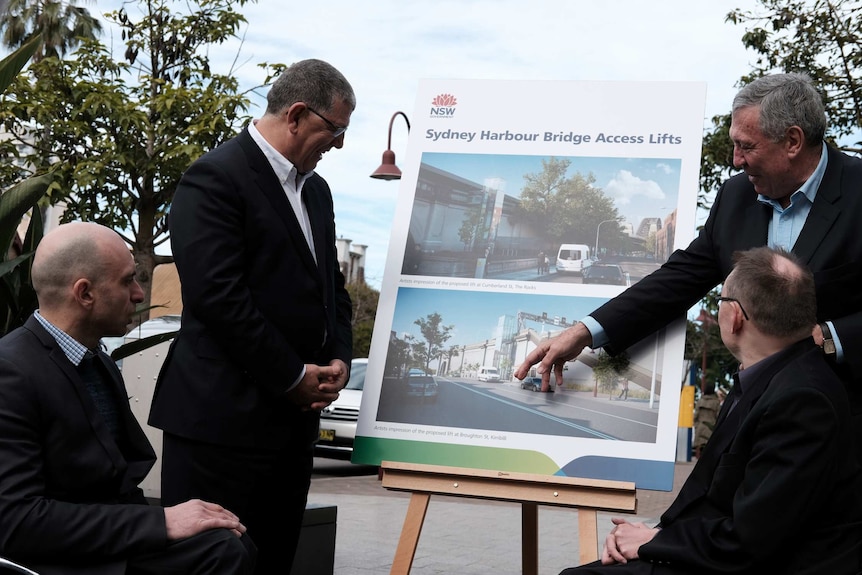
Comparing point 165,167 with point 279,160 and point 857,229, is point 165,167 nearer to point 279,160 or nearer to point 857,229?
point 279,160

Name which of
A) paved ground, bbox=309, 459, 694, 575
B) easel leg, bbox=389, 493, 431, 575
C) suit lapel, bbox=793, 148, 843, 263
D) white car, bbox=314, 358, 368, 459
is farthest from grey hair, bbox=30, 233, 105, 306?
white car, bbox=314, 358, 368, 459

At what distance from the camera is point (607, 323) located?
3500 millimetres

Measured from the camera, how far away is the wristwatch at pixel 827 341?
2.71m

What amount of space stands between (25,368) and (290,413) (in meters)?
0.96

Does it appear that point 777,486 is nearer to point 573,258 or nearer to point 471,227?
point 573,258

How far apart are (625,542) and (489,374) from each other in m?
1.25

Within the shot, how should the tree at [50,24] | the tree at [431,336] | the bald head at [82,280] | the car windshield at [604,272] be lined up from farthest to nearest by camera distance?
the tree at [50,24], the tree at [431,336], the car windshield at [604,272], the bald head at [82,280]

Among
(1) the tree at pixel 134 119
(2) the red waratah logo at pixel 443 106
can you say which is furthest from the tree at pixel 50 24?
(2) the red waratah logo at pixel 443 106

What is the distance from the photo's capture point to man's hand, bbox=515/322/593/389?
11.6 feet

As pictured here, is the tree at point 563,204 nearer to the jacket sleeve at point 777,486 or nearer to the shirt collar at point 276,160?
the shirt collar at point 276,160

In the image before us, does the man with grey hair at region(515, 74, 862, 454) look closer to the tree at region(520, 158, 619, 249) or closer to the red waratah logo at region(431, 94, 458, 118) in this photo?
the tree at region(520, 158, 619, 249)

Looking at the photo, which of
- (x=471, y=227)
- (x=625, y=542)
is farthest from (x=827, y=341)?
(x=471, y=227)

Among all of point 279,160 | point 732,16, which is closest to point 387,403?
point 279,160

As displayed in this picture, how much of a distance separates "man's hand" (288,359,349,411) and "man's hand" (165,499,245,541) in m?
0.58
